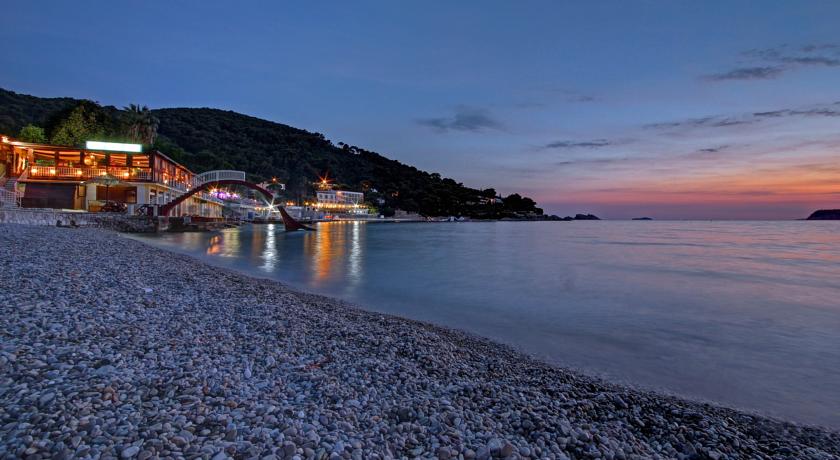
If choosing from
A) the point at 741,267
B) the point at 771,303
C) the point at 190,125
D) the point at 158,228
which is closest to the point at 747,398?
the point at 771,303

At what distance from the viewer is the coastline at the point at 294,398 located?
A: 3533 mm

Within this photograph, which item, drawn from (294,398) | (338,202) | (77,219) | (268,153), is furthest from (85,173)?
(268,153)

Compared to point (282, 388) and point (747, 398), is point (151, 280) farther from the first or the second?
point (747, 398)

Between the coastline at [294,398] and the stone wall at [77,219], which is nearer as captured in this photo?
the coastline at [294,398]

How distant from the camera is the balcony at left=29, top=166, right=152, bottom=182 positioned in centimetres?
3684

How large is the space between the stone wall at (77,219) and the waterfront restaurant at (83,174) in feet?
9.64

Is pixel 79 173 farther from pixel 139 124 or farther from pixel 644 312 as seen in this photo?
pixel 644 312

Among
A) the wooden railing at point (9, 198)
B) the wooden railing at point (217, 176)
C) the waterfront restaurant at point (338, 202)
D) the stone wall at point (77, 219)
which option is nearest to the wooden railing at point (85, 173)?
the wooden railing at point (9, 198)

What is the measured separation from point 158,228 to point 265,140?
441 ft

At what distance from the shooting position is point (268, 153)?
149m

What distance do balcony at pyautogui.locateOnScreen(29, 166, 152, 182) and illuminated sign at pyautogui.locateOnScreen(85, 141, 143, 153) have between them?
73.5 inches

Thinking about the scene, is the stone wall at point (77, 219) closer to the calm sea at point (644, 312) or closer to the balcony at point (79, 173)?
the balcony at point (79, 173)

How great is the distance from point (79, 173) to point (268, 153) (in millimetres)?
115854

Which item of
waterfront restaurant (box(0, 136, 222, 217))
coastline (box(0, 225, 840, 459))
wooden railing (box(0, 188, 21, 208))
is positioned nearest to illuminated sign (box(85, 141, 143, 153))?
waterfront restaurant (box(0, 136, 222, 217))
